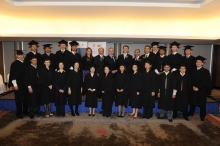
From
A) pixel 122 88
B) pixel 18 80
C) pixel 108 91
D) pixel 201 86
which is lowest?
pixel 108 91

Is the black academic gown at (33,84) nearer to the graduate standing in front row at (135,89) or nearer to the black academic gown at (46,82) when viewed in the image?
the black academic gown at (46,82)

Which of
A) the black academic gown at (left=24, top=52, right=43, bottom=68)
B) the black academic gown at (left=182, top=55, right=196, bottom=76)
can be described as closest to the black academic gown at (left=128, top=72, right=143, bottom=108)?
the black academic gown at (left=182, top=55, right=196, bottom=76)

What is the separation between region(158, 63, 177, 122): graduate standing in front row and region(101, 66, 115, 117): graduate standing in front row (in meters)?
1.50

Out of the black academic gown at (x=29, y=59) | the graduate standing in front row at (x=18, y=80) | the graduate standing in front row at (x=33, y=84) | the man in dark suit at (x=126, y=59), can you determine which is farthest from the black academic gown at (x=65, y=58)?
the man in dark suit at (x=126, y=59)

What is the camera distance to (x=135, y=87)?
4941mm

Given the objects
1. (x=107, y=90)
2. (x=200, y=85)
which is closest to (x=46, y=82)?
(x=107, y=90)

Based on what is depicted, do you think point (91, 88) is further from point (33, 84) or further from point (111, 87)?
point (33, 84)

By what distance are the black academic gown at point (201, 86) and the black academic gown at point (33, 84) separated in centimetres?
480

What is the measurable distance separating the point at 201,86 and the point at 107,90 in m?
2.87

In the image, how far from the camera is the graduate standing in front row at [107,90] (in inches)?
198

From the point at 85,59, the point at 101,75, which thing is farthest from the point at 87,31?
the point at 101,75

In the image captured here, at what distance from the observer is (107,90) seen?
5016 millimetres

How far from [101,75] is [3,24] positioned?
22.0 ft

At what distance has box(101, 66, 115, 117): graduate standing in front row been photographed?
5039 mm
